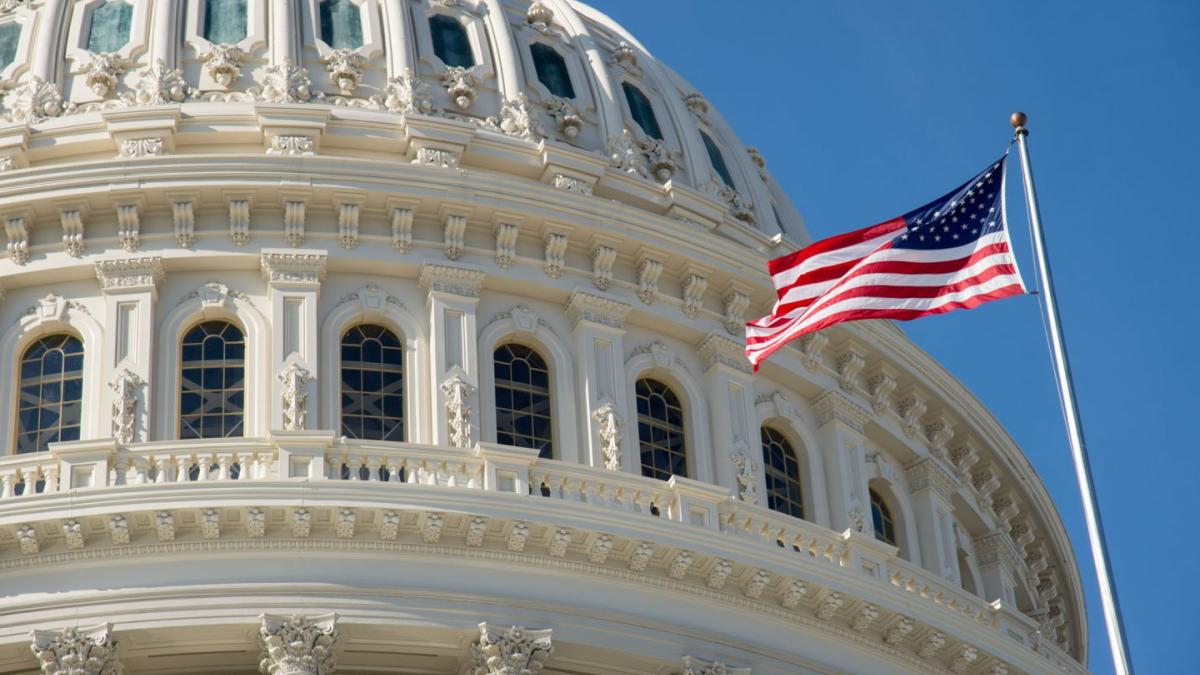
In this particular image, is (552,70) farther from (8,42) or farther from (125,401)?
(125,401)

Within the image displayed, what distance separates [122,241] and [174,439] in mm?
4191

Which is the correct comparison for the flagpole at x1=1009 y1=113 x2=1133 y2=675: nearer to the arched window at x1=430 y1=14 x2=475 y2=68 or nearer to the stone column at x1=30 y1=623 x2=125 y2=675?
the stone column at x1=30 y1=623 x2=125 y2=675

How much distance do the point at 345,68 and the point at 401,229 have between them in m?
4.98

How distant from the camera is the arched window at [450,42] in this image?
5956 centimetres

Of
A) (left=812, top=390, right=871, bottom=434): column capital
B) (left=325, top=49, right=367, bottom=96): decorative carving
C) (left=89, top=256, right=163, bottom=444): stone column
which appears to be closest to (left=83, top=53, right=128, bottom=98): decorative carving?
(left=325, top=49, right=367, bottom=96): decorative carving

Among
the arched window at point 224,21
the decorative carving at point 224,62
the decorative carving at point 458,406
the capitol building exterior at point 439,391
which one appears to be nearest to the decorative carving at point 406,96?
the capitol building exterior at point 439,391

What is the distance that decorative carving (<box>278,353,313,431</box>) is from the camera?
50.9m

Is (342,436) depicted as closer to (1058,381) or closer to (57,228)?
(57,228)

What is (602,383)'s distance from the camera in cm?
5366

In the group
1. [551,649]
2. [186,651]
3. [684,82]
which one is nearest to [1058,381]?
[551,649]

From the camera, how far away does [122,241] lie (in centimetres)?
5338

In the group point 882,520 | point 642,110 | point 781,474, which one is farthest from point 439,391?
point 642,110

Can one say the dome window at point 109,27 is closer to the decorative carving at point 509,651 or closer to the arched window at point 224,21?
the arched window at point 224,21

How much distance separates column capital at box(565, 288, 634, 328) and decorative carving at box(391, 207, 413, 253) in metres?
2.85
